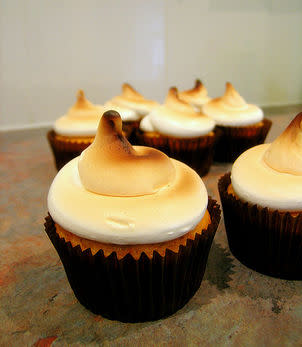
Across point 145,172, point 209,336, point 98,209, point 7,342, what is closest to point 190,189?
point 145,172

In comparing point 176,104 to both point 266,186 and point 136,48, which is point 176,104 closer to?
point 266,186

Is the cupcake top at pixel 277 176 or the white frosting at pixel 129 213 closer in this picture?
the white frosting at pixel 129 213

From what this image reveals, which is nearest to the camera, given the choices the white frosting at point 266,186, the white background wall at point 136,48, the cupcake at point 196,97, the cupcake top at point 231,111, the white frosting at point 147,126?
the white frosting at point 266,186

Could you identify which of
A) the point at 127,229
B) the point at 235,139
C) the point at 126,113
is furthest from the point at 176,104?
the point at 127,229

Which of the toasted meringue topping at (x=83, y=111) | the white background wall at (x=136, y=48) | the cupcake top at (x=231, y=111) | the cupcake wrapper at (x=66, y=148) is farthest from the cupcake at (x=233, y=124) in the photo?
the white background wall at (x=136, y=48)

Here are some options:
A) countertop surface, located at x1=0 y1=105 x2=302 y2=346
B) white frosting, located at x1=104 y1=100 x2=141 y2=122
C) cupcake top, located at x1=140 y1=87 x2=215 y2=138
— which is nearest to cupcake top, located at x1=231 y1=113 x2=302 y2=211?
countertop surface, located at x1=0 y1=105 x2=302 y2=346

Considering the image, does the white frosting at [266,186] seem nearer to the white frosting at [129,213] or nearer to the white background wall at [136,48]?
the white frosting at [129,213]

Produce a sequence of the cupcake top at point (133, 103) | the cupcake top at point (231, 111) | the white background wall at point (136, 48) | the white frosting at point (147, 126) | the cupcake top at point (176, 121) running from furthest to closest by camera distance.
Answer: the white background wall at point (136, 48), the cupcake top at point (133, 103), the cupcake top at point (231, 111), the white frosting at point (147, 126), the cupcake top at point (176, 121)

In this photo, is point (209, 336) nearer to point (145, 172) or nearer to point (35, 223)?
point (145, 172)
